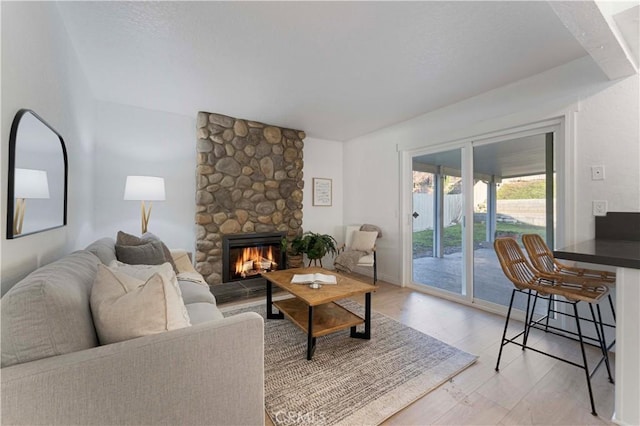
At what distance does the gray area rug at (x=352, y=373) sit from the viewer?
4.81 feet

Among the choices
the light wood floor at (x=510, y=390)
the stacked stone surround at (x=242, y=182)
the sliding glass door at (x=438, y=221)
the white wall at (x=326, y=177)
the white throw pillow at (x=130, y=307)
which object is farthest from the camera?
the white wall at (x=326, y=177)

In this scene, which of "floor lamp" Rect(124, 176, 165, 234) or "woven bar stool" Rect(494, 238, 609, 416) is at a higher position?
"floor lamp" Rect(124, 176, 165, 234)

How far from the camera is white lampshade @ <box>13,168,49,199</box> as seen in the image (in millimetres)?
1142

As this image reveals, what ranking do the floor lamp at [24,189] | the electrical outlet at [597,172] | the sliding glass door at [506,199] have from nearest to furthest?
the floor lamp at [24,189] < the electrical outlet at [597,172] < the sliding glass door at [506,199]

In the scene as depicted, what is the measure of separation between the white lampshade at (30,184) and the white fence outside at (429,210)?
367cm

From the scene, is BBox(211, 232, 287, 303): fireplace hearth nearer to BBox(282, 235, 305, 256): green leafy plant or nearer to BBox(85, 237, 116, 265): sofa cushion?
BBox(282, 235, 305, 256): green leafy plant

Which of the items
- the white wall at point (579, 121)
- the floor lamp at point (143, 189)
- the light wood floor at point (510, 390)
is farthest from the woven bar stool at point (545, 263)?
the floor lamp at point (143, 189)

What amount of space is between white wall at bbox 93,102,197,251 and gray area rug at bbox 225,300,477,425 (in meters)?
2.09

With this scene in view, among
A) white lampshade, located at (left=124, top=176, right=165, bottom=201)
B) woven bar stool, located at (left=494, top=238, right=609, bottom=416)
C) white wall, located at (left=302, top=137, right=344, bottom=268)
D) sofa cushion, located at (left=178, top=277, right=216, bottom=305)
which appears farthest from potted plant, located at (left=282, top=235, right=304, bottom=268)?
woven bar stool, located at (left=494, top=238, right=609, bottom=416)

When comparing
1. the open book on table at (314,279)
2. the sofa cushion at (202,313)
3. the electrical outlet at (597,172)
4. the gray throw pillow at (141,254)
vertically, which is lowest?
the sofa cushion at (202,313)

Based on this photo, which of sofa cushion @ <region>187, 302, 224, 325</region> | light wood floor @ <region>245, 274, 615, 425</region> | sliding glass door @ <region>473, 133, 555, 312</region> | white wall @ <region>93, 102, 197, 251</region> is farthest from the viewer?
white wall @ <region>93, 102, 197, 251</region>

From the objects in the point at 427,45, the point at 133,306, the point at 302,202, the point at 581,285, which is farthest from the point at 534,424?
the point at 302,202

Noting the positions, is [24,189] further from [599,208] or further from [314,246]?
[599,208]

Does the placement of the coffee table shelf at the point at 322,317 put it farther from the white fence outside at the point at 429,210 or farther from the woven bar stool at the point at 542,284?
the white fence outside at the point at 429,210
